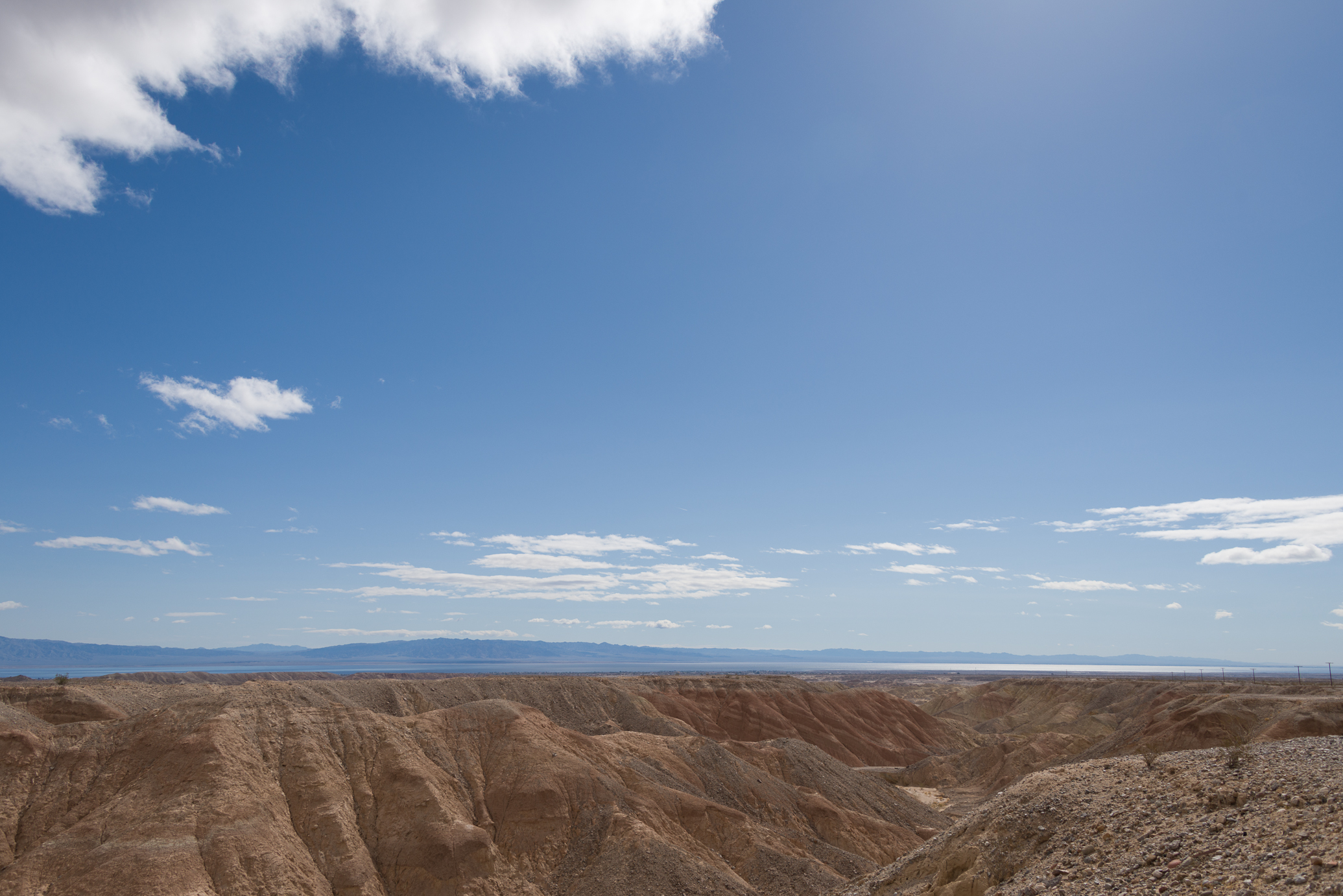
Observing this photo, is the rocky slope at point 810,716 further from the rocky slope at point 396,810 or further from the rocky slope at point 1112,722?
the rocky slope at point 396,810

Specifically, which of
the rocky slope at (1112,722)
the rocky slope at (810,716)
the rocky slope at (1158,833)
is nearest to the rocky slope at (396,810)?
the rocky slope at (1158,833)

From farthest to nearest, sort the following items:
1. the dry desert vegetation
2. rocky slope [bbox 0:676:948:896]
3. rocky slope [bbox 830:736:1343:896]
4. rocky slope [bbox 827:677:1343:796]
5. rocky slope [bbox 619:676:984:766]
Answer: rocky slope [bbox 619:676:984:766]
rocky slope [bbox 827:677:1343:796]
rocky slope [bbox 0:676:948:896]
the dry desert vegetation
rocky slope [bbox 830:736:1343:896]

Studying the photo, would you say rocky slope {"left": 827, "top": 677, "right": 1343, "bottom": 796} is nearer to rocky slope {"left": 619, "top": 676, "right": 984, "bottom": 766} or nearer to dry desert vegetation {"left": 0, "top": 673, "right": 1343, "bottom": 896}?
dry desert vegetation {"left": 0, "top": 673, "right": 1343, "bottom": 896}

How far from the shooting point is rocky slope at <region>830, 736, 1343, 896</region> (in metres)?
14.6

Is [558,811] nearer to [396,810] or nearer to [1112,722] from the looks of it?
[396,810]

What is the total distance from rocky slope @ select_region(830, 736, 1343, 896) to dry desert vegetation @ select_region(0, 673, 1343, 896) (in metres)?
0.07

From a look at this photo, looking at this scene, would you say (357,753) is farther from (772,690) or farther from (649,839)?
(772,690)

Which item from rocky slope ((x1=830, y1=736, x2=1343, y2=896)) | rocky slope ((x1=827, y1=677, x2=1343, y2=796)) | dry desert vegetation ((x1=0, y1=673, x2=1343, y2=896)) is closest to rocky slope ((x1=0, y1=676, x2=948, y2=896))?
dry desert vegetation ((x1=0, y1=673, x2=1343, y2=896))

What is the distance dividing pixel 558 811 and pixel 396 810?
846 centimetres

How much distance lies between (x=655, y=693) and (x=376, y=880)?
215ft

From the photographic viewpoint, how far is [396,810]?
3922cm

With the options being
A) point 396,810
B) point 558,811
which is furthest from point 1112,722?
point 396,810

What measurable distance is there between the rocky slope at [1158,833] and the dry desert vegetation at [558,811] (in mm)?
69

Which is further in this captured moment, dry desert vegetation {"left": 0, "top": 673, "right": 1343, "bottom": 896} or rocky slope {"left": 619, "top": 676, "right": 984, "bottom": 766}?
rocky slope {"left": 619, "top": 676, "right": 984, "bottom": 766}
